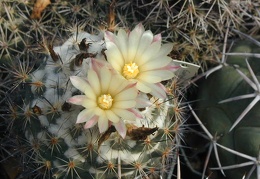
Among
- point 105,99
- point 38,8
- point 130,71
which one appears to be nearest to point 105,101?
point 105,99

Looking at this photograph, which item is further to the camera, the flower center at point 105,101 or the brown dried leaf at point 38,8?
the brown dried leaf at point 38,8

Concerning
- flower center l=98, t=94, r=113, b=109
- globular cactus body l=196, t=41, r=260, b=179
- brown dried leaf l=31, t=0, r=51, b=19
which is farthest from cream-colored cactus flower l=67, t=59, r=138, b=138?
brown dried leaf l=31, t=0, r=51, b=19

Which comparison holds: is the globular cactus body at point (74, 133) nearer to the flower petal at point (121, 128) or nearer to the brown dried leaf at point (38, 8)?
the flower petal at point (121, 128)

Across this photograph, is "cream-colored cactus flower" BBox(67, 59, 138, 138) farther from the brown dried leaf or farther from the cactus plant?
the brown dried leaf

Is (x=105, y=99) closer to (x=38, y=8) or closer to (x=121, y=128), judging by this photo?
(x=121, y=128)

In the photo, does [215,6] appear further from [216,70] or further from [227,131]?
[227,131]

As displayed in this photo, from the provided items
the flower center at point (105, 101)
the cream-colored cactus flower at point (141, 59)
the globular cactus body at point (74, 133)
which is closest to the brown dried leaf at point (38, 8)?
the globular cactus body at point (74, 133)

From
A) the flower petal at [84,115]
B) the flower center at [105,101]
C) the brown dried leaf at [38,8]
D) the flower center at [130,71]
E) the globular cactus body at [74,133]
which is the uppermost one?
the flower center at [130,71]
